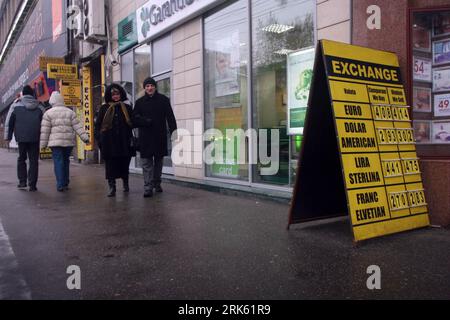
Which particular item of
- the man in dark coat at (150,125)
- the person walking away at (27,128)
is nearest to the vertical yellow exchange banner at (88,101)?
the person walking away at (27,128)

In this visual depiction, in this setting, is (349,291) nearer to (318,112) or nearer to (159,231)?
(318,112)

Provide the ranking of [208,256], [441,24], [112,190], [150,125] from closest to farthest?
[208,256], [441,24], [150,125], [112,190]

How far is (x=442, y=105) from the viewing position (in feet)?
16.4

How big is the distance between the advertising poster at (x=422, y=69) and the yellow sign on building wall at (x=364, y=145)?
280 mm

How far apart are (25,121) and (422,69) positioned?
6.40 m

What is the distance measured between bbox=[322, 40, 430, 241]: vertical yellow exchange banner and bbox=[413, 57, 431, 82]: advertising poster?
1.11ft

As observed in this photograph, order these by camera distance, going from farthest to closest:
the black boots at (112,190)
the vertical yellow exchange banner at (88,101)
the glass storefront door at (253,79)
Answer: the vertical yellow exchange banner at (88,101), the black boots at (112,190), the glass storefront door at (253,79)

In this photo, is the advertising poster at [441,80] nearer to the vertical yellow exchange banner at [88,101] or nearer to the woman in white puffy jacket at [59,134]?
the woman in white puffy jacket at [59,134]

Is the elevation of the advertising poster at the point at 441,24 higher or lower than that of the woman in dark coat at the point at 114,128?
higher

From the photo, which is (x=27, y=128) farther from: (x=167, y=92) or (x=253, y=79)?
(x=253, y=79)

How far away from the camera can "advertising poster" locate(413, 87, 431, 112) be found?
502 centimetres

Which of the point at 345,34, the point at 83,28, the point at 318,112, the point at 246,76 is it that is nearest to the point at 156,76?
the point at 246,76

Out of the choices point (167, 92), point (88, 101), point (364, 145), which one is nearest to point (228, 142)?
point (167, 92)

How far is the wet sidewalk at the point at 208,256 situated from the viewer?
2.94 m
